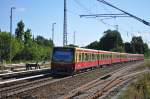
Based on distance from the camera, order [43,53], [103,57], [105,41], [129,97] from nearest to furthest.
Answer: [129,97], [103,57], [43,53], [105,41]

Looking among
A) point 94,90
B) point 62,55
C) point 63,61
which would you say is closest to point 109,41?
point 62,55

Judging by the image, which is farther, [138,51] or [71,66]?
[138,51]

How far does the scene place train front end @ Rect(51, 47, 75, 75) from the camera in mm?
36375

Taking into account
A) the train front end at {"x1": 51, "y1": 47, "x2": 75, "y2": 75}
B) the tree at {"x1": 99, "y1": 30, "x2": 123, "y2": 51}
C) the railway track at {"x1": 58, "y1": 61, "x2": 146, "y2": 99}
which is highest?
the tree at {"x1": 99, "y1": 30, "x2": 123, "y2": 51}

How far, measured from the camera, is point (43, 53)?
106 metres

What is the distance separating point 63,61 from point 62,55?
57cm

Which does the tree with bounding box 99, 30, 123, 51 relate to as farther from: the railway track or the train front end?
the railway track

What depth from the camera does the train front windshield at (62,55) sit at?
3647 cm

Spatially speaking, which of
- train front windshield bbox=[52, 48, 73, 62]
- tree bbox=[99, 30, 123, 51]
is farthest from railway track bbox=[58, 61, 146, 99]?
tree bbox=[99, 30, 123, 51]

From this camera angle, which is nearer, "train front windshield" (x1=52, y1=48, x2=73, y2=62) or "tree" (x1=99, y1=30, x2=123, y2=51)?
"train front windshield" (x1=52, y1=48, x2=73, y2=62)

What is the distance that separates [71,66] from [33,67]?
1463 cm

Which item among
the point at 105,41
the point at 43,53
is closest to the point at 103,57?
the point at 43,53

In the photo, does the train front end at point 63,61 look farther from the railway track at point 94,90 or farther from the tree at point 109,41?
the tree at point 109,41

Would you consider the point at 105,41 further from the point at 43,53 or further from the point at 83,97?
the point at 83,97
